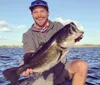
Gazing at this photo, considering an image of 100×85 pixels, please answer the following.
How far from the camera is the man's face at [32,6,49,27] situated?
8062mm

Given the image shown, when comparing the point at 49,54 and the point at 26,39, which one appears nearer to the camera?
the point at 49,54

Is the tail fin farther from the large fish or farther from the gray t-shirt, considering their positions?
the gray t-shirt

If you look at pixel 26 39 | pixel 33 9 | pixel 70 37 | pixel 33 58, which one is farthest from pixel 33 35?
pixel 70 37

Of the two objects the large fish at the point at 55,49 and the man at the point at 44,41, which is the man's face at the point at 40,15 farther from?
the large fish at the point at 55,49

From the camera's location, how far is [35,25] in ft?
27.5

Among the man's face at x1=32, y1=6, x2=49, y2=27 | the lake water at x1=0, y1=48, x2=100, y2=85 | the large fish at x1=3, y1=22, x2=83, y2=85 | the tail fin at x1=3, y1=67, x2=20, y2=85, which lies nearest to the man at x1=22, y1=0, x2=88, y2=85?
the man's face at x1=32, y1=6, x2=49, y2=27

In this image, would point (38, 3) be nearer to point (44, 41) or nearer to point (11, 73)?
point (44, 41)

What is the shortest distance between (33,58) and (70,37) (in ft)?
3.89

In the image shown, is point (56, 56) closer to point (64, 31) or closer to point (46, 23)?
point (64, 31)

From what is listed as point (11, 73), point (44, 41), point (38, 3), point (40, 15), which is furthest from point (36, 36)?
point (11, 73)

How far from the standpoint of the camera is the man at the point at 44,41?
793 centimetres

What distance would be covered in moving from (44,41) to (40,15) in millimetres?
869

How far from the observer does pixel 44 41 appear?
8.30 m

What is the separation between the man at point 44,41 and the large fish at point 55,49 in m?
1.22
